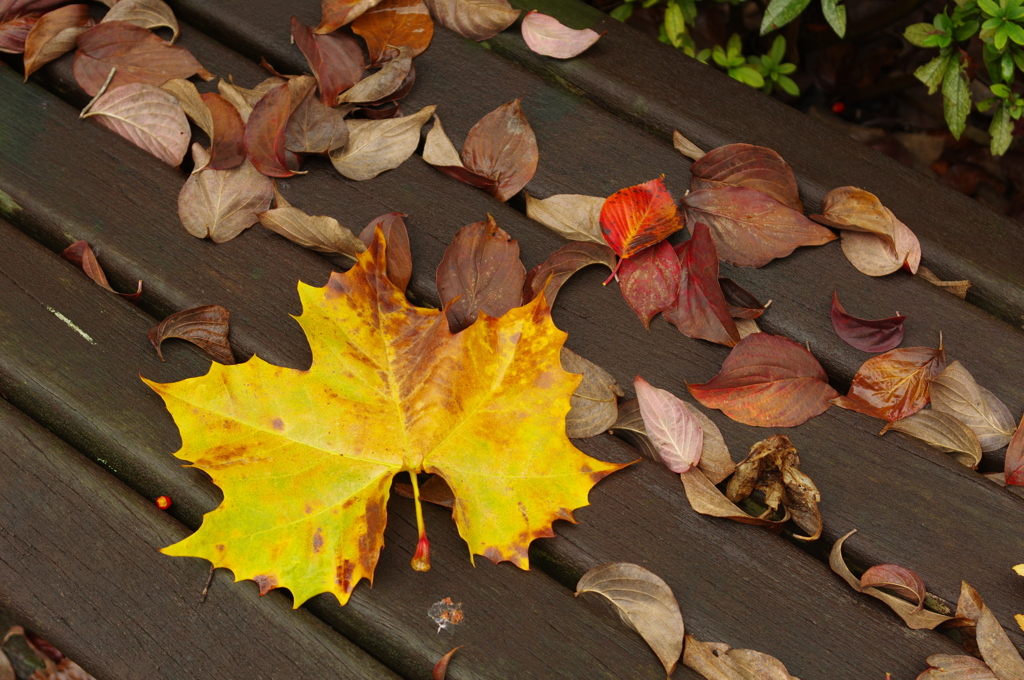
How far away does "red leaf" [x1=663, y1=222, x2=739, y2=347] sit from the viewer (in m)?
0.97

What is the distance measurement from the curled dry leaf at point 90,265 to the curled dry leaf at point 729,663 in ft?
2.61

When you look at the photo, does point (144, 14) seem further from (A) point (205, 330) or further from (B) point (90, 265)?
(A) point (205, 330)

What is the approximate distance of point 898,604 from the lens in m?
0.86

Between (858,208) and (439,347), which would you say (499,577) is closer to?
(439,347)

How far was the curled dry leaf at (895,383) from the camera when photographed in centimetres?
96

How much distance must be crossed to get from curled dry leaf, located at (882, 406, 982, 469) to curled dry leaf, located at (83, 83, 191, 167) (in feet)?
3.28

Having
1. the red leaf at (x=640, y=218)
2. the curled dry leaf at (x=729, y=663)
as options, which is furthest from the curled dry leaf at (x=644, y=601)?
the red leaf at (x=640, y=218)

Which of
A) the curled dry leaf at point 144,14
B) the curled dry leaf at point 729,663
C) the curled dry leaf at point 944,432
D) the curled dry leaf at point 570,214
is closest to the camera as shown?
the curled dry leaf at point 729,663

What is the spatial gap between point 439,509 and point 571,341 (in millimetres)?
265

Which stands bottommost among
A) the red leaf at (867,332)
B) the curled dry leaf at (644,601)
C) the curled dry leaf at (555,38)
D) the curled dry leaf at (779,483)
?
the curled dry leaf at (644,601)

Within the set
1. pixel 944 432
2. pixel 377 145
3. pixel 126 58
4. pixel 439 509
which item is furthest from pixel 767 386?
pixel 126 58

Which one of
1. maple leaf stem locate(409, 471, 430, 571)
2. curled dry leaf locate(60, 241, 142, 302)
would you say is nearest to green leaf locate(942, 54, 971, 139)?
maple leaf stem locate(409, 471, 430, 571)

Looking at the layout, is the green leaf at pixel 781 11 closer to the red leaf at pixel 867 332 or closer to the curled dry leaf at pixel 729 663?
the red leaf at pixel 867 332

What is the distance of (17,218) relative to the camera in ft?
3.44
